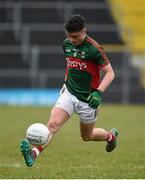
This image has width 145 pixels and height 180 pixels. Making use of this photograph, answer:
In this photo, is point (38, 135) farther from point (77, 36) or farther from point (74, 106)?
point (77, 36)

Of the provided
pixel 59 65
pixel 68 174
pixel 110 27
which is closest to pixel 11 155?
pixel 68 174

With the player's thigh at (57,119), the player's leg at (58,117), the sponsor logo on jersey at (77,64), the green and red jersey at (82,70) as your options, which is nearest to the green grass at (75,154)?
the player's leg at (58,117)

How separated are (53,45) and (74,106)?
1806 centimetres

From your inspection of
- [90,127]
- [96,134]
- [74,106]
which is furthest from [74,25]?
[96,134]

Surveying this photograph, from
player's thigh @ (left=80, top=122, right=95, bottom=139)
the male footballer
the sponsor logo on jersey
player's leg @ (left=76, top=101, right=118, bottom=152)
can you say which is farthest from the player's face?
player's thigh @ (left=80, top=122, right=95, bottom=139)

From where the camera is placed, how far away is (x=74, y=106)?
31.4 ft

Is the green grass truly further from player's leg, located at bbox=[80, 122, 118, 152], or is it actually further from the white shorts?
the white shorts

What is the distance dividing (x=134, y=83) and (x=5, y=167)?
17189mm

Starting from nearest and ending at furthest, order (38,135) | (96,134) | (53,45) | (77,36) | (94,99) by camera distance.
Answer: (38,135) → (94,99) → (77,36) → (96,134) → (53,45)

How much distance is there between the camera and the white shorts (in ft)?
31.1

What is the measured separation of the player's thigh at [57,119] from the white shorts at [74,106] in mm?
66

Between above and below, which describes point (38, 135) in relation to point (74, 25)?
below

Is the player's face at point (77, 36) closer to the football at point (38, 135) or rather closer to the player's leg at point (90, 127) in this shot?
the player's leg at point (90, 127)

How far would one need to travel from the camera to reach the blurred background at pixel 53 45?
25.8 meters
